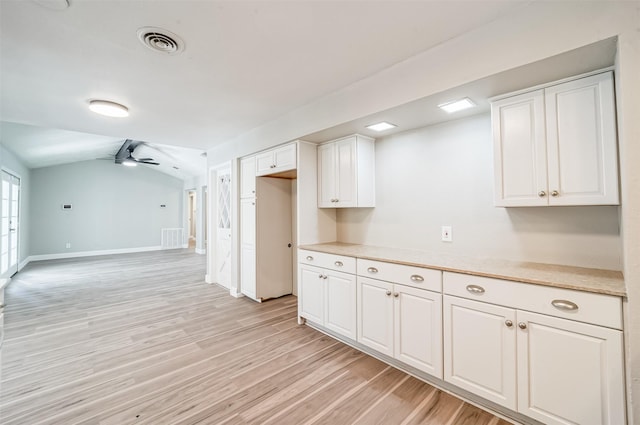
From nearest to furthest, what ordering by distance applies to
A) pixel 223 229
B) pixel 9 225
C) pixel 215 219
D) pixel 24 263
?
1. pixel 223 229
2. pixel 215 219
3. pixel 9 225
4. pixel 24 263

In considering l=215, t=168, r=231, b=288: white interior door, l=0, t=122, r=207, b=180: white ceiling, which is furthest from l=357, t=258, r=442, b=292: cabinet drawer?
l=0, t=122, r=207, b=180: white ceiling

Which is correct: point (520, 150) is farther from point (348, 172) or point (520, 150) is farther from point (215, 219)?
point (215, 219)

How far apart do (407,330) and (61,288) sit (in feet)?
20.4

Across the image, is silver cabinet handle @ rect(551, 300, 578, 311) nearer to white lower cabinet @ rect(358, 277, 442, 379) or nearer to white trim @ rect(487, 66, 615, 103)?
white lower cabinet @ rect(358, 277, 442, 379)

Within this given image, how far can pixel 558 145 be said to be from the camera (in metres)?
1.69

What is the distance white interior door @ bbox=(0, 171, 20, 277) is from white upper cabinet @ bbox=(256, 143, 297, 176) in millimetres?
5423

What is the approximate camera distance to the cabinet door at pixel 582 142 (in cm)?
152

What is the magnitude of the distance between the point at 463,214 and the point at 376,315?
1.21 metres

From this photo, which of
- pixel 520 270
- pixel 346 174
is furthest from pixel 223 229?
pixel 520 270

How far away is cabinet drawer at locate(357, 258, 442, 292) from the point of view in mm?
1984

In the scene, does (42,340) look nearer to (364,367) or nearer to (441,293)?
(364,367)

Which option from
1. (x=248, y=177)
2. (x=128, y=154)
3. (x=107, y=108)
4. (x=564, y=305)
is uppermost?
(x=128, y=154)

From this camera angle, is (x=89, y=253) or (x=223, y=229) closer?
(x=223, y=229)

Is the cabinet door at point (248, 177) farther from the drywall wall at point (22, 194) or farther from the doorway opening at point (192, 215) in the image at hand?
the doorway opening at point (192, 215)
